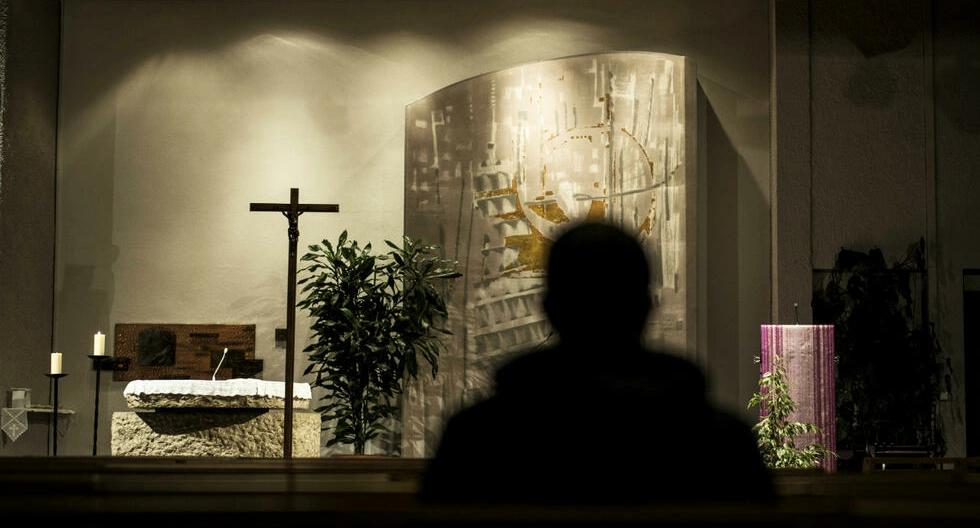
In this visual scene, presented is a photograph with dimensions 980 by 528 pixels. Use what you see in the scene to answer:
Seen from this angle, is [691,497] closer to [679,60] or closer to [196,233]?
[679,60]

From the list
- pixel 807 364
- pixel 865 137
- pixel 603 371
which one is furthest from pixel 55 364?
pixel 603 371

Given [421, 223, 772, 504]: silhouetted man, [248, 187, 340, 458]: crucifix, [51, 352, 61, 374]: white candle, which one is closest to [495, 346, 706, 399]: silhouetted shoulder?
[421, 223, 772, 504]: silhouetted man

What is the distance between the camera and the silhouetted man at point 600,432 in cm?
115

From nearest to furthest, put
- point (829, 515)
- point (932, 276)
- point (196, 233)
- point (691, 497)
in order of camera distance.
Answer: point (829, 515) < point (691, 497) < point (932, 276) < point (196, 233)

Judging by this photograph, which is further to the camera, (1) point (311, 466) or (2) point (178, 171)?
(2) point (178, 171)

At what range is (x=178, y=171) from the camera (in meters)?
8.97

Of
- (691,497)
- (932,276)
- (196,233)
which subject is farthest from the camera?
(196,233)

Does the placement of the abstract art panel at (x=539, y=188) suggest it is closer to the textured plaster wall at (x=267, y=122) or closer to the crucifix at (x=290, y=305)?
the textured plaster wall at (x=267, y=122)

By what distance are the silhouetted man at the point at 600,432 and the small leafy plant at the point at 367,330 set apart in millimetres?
6524

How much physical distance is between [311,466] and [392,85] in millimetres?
8012

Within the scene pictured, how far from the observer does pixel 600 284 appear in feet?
4.17

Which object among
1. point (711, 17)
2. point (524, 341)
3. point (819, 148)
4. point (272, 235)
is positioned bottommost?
point (524, 341)

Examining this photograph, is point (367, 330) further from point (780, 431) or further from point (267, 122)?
point (780, 431)

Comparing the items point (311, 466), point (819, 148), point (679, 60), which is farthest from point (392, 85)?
point (311, 466)
